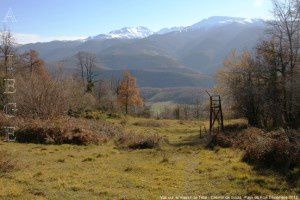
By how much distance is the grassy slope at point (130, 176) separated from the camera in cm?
1534

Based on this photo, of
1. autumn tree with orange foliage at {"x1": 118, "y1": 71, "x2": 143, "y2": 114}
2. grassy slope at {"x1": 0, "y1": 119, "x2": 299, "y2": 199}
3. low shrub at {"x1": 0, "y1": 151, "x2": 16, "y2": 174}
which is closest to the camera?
grassy slope at {"x1": 0, "y1": 119, "x2": 299, "y2": 199}

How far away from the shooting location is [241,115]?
151 feet

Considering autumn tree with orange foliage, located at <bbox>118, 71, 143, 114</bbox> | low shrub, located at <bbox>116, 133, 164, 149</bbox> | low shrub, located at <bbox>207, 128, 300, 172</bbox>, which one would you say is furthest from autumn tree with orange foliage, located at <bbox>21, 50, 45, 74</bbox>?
low shrub, located at <bbox>207, 128, 300, 172</bbox>

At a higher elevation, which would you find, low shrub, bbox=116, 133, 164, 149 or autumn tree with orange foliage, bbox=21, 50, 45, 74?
autumn tree with orange foliage, bbox=21, 50, 45, 74

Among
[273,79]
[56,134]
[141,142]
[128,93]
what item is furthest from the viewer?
[128,93]

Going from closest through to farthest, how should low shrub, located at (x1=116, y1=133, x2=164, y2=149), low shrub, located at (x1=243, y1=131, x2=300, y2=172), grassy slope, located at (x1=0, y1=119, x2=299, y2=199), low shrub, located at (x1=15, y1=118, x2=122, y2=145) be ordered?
grassy slope, located at (x1=0, y1=119, x2=299, y2=199), low shrub, located at (x1=243, y1=131, x2=300, y2=172), low shrub, located at (x1=116, y1=133, x2=164, y2=149), low shrub, located at (x1=15, y1=118, x2=122, y2=145)

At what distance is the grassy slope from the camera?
15.3m

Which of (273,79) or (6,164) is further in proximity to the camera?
(273,79)

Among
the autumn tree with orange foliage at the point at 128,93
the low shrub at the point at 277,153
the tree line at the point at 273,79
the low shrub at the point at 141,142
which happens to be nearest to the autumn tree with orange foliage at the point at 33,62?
the autumn tree with orange foliage at the point at 128,93

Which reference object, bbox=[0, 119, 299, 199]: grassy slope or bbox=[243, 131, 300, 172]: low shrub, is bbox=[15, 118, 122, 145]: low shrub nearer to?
bbox=[0, 119, 299, 199]: grassy slope

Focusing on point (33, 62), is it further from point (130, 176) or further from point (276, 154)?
point (276, 154)

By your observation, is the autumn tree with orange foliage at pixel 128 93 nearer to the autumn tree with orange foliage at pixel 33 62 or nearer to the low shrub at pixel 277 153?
the autumn tree with orange foliage at pixel 33 62

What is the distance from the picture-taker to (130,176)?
60.3 ft

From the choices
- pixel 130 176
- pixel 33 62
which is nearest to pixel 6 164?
pixel 130 176
